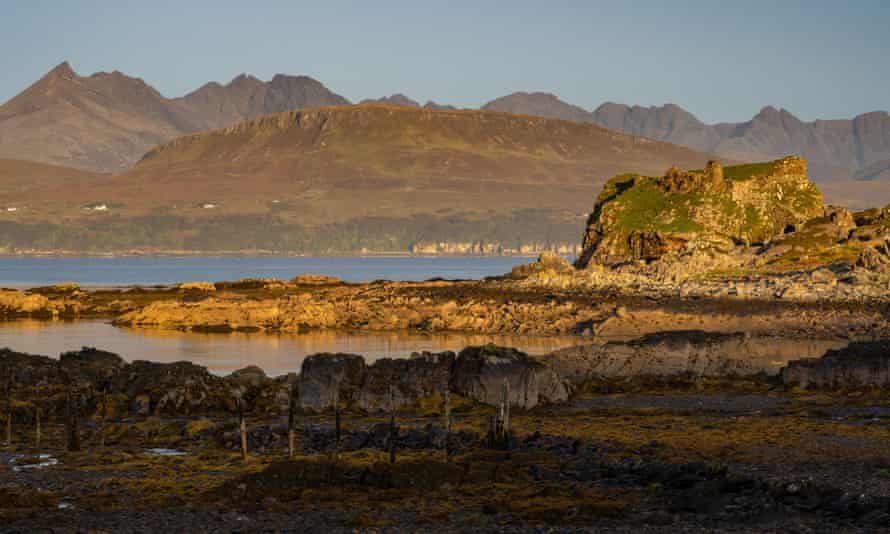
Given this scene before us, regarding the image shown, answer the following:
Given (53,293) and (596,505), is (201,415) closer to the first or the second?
(596,505)

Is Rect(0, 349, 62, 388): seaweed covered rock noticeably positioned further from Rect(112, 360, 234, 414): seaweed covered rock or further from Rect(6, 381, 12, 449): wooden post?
Rect(6, 381, 12, 449): wooden post

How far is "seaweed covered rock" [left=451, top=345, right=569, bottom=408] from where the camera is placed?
38.6 metres

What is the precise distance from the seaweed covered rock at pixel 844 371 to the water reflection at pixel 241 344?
19206 millimetres

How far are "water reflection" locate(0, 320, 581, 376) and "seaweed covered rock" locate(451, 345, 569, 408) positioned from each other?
48.3 feet

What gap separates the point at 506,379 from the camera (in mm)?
38688

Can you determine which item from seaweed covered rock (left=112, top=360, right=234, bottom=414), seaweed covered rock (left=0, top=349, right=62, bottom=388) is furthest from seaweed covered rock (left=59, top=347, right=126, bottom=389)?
seaweed covered rock (left=112, top=360, right=234, bottom=414)

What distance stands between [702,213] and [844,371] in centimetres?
5524

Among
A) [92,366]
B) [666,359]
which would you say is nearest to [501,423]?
[666,359]

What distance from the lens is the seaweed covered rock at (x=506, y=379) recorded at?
127ft

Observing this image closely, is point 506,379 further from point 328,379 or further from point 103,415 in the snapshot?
point 103,415

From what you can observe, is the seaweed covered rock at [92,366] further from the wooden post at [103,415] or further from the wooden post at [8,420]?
the wooden post at [8,420]

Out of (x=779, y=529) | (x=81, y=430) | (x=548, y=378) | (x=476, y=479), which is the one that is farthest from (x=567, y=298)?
(x=779, y=529)

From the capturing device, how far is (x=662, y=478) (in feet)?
81.4

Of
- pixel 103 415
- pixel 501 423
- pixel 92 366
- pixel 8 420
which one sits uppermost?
pixel 92 366
